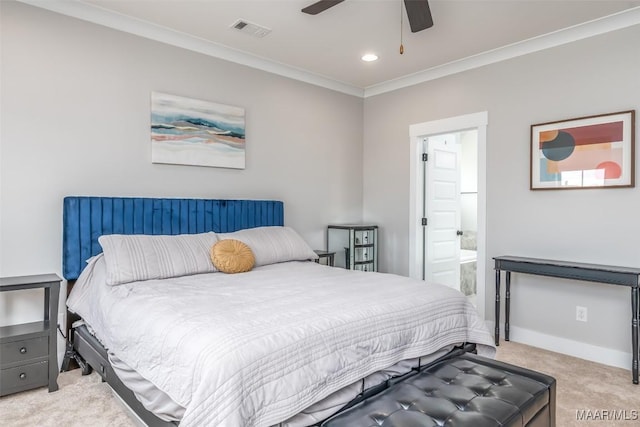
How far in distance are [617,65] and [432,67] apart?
164 cm

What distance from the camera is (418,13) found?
7.86 feet

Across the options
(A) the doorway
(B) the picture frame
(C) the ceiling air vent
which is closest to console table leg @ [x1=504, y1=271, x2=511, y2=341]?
(A) the doorway

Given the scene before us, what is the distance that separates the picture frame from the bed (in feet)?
5.64

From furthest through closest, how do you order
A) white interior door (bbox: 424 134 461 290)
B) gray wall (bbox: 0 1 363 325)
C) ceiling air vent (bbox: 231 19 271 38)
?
white interior door (bbox: 424 134 461 290) < ceiling air vent (bbox: 231 19 271 38) < gray wall (bbox: 0 1 363 325)

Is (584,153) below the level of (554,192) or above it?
above

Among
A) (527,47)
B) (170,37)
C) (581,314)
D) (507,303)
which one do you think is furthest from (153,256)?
(527,47)

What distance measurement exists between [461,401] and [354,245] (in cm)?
283

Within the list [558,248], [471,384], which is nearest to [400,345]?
[471,384]

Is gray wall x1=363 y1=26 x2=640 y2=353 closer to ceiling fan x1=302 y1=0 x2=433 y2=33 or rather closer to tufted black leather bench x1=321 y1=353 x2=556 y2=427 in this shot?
ceiling fan x1=302 y1=0 x2=433 y2=33

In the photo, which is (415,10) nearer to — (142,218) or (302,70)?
(302,70)

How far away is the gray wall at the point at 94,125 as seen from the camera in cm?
271

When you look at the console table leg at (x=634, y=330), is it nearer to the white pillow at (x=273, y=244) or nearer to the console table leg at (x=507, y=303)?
the console table leg at (x=507, y=303)

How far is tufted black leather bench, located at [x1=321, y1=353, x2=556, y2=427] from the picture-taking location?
58.7 inches

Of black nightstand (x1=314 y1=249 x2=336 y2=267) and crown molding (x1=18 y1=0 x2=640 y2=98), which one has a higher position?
crown molding (x1=18 y1=0 x2=640 y2=98)
